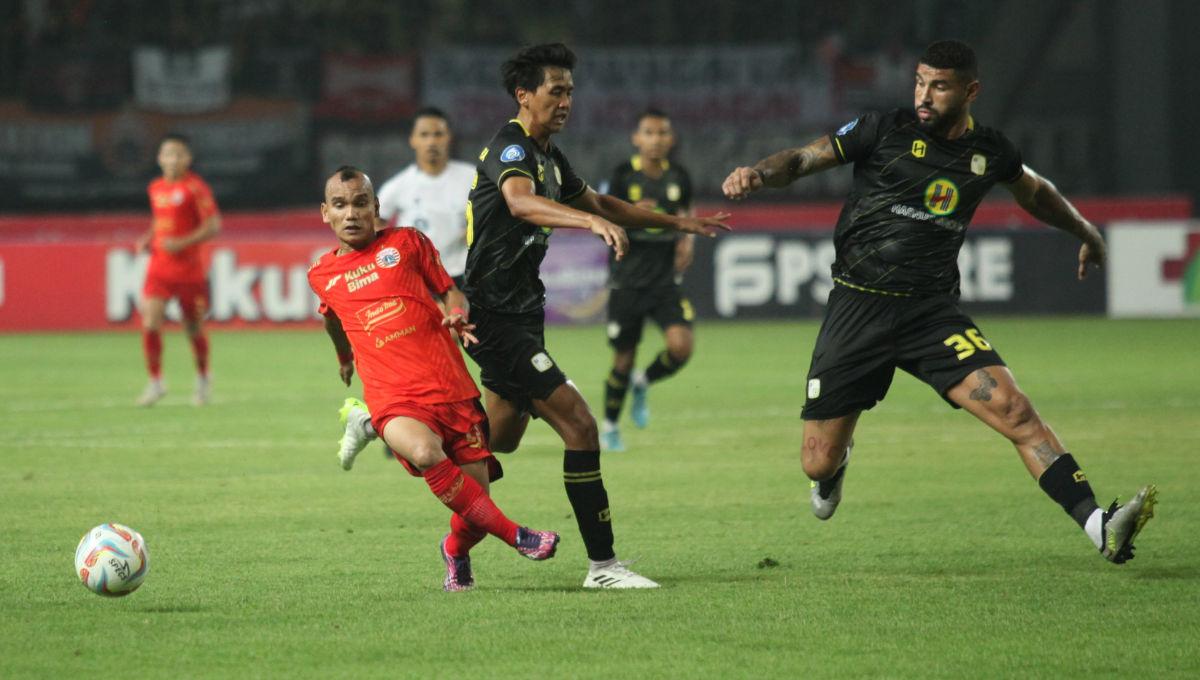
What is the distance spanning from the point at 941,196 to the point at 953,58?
1.86 feet

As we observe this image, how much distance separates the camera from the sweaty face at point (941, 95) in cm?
693

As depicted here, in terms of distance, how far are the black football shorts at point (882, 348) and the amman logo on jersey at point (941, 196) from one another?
14.4 inches

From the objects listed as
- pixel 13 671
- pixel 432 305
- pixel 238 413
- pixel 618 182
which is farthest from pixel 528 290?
pixel 238 413

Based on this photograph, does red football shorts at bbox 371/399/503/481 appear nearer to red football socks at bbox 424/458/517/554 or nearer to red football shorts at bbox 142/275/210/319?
red football socks at bbox 424/458/517/554

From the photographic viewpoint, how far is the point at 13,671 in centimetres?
534

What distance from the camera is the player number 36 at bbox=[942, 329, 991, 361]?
7.02 m

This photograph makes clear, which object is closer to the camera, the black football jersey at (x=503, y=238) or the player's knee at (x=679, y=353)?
the black football jersey at (x=503, y=238)

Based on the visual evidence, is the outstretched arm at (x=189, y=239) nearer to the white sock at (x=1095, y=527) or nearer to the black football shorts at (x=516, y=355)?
the black football shorts at (x=516, y=355)

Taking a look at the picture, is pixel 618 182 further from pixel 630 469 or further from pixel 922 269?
pixel 922 269

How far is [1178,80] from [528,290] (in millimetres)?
24475

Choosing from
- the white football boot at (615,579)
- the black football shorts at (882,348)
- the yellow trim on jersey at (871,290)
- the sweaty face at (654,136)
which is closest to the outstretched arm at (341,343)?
the white football boot at (615,579)

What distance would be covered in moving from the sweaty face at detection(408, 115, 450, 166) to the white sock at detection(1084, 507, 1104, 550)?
236 inches

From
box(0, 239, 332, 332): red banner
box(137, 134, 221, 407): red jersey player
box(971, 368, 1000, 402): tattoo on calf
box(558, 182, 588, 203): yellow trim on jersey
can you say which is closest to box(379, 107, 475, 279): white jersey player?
box(137, 134, 221, 407): red jersey player

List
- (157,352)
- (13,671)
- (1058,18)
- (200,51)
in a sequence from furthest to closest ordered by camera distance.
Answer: (1058,18) < (200,51) < (157,352) < (13,671)
